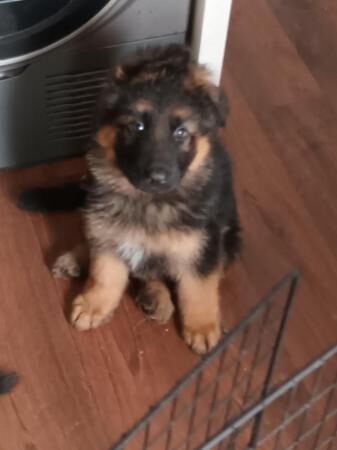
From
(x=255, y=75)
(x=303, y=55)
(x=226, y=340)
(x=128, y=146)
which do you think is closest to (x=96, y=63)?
(x=128, y=146)

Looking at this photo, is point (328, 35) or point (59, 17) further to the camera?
point (328, 35)

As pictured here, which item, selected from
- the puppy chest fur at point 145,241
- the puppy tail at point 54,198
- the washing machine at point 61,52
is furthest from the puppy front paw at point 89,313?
the washing machine at point 61,52

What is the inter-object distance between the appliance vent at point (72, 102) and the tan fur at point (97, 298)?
1.22 ft

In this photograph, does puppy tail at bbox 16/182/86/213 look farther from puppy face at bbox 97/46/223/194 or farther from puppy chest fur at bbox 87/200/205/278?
puppy face at bbox 97/46/223/194

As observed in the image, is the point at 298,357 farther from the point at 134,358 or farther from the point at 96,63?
the point at 96,63

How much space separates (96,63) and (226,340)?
1.13 meters

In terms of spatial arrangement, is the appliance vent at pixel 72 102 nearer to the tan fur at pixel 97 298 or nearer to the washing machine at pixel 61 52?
the washing machine at pixel 61 52

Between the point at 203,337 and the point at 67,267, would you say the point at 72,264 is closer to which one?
the point at 67,267

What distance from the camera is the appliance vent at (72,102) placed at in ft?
6.03

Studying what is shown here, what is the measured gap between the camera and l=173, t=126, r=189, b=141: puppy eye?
1420 mm

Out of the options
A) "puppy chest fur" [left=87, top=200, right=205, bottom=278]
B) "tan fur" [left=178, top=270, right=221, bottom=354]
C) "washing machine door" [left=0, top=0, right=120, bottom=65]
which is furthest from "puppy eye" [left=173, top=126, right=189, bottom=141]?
"washing machine door" [left=0, top=0, right=120, bottom=65]

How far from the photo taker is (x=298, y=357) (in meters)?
1.71

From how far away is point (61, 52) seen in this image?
1.75 m

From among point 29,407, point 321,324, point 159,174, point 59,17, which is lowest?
point 29,407
